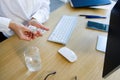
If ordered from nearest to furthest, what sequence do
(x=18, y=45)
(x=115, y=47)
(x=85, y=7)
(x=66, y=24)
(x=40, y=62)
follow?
(x=115, y=47)
(x=40, y=62)
(x=18, y=45)
(x=66, y=24)
(x=85, y=7)

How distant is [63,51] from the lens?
36.1 inches

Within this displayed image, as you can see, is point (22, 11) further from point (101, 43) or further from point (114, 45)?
point (114, 45)

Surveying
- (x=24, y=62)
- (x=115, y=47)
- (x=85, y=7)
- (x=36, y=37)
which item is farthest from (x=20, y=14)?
(x=115, y=47)

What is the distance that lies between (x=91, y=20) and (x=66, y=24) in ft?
0.61

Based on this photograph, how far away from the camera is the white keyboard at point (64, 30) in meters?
1.00

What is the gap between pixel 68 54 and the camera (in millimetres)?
903

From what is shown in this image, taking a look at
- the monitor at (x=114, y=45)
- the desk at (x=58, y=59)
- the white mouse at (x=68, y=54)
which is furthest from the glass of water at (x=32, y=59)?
the monitor at (x=114, y=45)

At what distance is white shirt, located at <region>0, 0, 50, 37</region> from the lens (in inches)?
41.8

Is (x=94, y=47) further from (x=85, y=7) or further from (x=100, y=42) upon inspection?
(x=85, y=7)

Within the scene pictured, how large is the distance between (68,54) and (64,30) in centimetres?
21

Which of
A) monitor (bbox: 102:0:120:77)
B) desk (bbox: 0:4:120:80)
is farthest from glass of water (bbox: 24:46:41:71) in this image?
monitor (bbox: 102:0:120:77)

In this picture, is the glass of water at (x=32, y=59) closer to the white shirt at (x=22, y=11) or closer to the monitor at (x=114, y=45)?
the white shirt at (x=22, y=11)

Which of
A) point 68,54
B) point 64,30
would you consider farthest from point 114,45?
point 64,30

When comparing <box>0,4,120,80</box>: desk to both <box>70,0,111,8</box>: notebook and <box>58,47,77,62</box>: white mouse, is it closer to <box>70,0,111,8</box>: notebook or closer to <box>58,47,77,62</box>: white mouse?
<box>58,47,77,62</box>: white mouse
